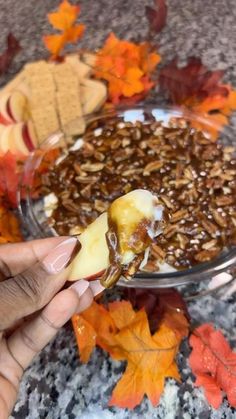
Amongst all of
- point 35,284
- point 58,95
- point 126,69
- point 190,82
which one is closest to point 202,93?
point 190,82

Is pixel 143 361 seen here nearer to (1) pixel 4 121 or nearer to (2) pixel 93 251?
(2) pixel 93 251

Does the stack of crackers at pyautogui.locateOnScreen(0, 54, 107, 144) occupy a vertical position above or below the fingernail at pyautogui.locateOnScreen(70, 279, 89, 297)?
below

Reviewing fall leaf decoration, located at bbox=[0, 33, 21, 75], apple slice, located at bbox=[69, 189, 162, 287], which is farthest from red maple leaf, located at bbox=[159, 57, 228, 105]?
apple slice, located at bbox=[69, 189, 162, 287]

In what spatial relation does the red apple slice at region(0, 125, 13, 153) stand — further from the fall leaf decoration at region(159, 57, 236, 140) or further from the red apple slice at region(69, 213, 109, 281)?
the red apple slice at region(69, 213, 109, 281)

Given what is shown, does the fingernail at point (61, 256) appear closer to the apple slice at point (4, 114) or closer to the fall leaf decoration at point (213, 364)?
the fall leaf decoration at point (213, 364)

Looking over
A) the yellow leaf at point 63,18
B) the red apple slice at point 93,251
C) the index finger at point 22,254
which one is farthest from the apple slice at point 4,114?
the red apple slice at point 93,251

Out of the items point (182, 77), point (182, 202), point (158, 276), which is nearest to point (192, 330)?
point (158, 276)

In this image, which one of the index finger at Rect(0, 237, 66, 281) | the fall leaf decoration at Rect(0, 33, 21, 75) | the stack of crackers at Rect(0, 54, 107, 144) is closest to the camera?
the index finger at Rect(0, 237, 66, 281)

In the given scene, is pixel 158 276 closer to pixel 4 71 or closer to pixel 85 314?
pixel 85 314

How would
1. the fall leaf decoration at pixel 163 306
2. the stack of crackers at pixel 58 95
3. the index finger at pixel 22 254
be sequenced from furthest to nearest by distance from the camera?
the stack of crackers at pixel 58 95
the fall leaf decoration at pixel 163 306
the index finger at pixel 22 254
